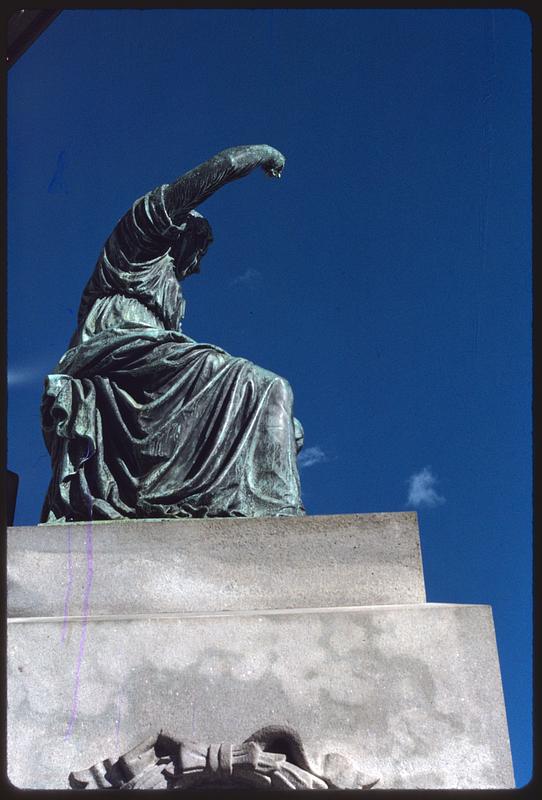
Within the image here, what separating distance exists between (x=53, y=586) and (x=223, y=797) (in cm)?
125

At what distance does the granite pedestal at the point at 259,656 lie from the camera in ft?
11.2

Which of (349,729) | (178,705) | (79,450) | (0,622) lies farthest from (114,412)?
(349,729)

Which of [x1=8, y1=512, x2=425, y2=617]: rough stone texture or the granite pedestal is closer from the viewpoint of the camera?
the granite pedestal

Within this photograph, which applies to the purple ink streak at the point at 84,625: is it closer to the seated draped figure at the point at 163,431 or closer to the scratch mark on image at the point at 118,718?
the scratch mark on image at the point at 118,718

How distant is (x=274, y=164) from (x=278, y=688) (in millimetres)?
3466

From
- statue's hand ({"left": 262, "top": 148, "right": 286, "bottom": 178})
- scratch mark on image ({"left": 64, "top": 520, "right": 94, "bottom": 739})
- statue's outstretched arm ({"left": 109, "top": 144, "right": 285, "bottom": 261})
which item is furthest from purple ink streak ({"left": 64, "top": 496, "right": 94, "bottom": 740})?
statue's hand ({"left": 262, "top": 148, "right": 286, "bottom": 178})

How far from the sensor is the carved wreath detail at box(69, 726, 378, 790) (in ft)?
10.6

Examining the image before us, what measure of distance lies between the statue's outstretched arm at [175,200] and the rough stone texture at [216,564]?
2.35m

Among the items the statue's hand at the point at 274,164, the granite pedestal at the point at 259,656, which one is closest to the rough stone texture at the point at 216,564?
the granite pedestal at the point at 259,656

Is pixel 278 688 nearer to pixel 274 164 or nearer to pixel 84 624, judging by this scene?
pixel 84 624

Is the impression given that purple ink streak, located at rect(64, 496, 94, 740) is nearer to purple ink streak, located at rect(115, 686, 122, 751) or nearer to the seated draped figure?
purple ink streak, located at rect(115, 686, 122, 751)

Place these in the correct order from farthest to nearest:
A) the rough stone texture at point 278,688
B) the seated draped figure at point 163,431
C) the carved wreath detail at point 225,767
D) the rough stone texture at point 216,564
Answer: the seated draped figure at point 163,431 → the rough stone texture at point 216,564 → the rough stone texture at point 278,688 → the carved wreath detail at point 225,767

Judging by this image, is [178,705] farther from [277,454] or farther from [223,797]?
[277,454]

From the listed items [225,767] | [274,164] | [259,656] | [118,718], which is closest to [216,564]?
[259,656]
